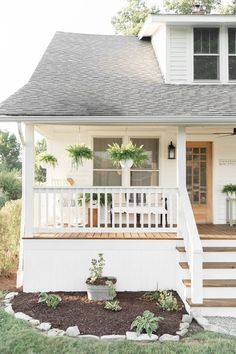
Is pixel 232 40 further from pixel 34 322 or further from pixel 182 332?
pixel 34 322

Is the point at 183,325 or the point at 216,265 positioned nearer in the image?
the point at 183,325

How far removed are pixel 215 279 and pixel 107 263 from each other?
6.47 feet

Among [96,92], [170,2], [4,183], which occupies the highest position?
[170,2]

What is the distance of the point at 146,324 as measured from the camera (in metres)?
5.45

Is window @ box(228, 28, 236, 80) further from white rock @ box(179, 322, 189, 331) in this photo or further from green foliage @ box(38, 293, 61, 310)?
green foliage @ box(38, 293, 61, 310)

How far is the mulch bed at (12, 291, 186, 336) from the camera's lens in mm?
5613

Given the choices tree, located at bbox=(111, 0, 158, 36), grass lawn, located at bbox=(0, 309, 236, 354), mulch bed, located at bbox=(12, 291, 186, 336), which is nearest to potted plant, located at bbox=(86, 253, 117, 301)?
mulch bed, located at bbox=(12, 291, 186, 336)

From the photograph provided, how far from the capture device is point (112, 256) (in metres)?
7.45

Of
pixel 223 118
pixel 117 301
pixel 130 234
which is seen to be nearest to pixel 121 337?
pixel 117 301

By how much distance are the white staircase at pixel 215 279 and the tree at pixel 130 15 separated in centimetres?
1561

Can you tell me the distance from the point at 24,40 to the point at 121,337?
1079 inches

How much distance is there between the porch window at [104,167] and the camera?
1019 centimetres

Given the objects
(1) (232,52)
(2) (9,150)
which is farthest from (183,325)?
(2) (9,150)

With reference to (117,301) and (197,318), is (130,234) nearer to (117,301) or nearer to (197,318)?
(117,301)
